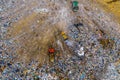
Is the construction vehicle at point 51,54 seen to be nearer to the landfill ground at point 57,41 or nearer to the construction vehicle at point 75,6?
the landfill ground at point 57,41

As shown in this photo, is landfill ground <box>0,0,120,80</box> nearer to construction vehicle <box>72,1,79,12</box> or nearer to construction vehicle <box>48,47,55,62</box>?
construction vehicle <box>48,47,55,62</box>

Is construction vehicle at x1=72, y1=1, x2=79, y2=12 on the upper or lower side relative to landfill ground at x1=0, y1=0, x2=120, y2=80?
upper

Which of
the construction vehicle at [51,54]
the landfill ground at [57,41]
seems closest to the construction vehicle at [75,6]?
the landfill ground at [57,41]

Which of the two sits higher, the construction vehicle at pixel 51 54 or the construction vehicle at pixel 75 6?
the construction vehicle at pixel 75 6

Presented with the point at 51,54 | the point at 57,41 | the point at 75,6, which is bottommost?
the point at 51,54

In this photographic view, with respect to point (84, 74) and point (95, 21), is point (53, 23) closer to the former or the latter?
point (95, 21)

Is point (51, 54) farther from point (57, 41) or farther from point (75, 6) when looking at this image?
point (75, 6)

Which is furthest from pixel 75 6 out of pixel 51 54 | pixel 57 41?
pixel 51 54

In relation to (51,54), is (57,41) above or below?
above

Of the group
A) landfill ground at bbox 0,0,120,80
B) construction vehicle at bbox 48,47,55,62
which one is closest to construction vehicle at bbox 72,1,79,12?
landfill ground at bbox 0,0,120,80
